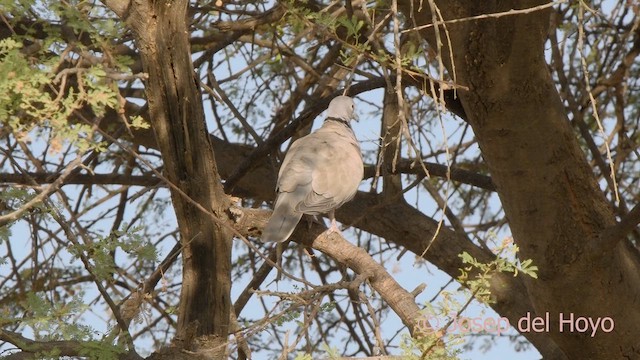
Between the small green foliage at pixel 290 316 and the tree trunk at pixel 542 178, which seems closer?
the small green foliage at pixel 290 316

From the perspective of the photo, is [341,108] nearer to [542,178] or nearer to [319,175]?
[319,175]

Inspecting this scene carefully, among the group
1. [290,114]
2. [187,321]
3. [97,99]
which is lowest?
[187,321]

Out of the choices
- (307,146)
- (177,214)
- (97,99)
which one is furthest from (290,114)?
(97,99)

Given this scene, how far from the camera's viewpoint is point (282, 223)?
346cm

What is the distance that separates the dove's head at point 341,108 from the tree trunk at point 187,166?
1.24m

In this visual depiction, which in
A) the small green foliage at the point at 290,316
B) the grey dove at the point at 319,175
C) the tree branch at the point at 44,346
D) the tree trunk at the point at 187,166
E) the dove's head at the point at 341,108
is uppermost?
the dove's head at the point at 341,108

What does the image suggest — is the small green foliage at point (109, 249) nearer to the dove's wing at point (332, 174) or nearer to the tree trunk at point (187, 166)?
the tree trunk at point (187, 166)

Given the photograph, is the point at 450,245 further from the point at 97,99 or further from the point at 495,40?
the point at 97,99

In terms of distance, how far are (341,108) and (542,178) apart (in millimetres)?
1285

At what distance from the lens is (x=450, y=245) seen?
4.16 m

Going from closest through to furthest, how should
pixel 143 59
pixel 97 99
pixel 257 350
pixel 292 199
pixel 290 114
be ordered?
pixel 97 99 < pixel 143 59 < pixel 292 199 < pixel 290 114 < pixel 257 350

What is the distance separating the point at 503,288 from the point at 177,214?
154 centimetres

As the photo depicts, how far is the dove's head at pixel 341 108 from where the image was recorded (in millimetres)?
4344

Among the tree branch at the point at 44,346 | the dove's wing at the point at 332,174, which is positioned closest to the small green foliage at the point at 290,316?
the tree branch at the point at 44,346
